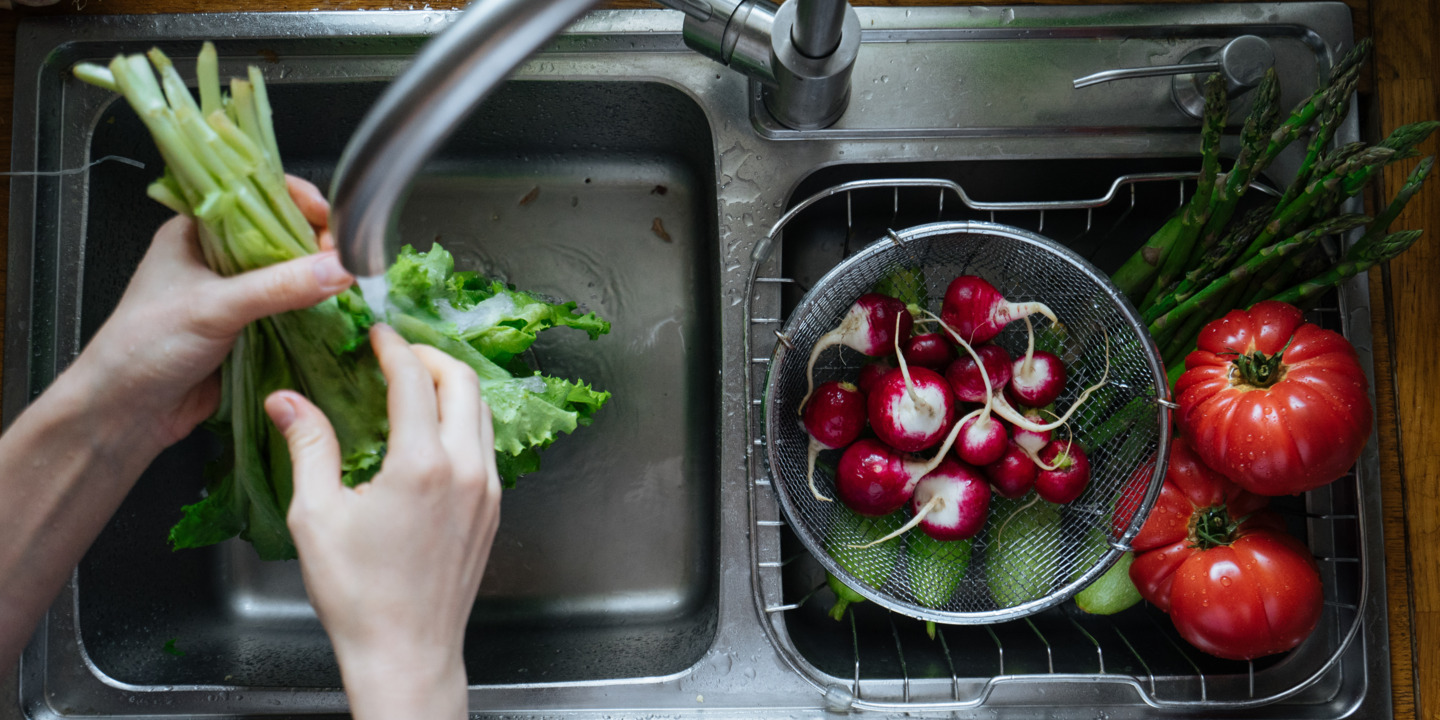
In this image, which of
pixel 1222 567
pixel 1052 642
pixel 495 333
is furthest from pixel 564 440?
pixel 1222 567

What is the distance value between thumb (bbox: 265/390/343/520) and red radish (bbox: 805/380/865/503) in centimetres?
45

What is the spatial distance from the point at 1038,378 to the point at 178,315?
2.50 ft

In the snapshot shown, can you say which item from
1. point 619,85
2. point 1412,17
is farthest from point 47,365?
point 1412,17

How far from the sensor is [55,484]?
0.71 metres

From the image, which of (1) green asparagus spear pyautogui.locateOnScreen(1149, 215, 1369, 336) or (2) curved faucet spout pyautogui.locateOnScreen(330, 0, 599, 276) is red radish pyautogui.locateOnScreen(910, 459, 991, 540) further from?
(2) curved faucet spout pyautogui.locateOnScreen(330, 0, 599, 276)

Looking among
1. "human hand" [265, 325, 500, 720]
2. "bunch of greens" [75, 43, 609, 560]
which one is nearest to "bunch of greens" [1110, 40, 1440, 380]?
"bunch of greens" [75, 43, 609, 560]

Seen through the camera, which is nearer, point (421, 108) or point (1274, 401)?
point (421, 108)

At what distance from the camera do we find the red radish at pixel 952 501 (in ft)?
2.75

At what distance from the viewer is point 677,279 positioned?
108 cm

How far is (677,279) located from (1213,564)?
0.67 meters

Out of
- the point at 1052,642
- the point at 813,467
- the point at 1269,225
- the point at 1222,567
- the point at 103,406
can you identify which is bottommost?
the point at 1052,642

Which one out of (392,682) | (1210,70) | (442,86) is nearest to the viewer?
(442,86)

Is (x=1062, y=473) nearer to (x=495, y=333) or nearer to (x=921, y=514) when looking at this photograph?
(x=921, y=514)

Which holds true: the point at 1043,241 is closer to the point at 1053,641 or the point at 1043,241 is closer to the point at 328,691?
the point at 1053,641
